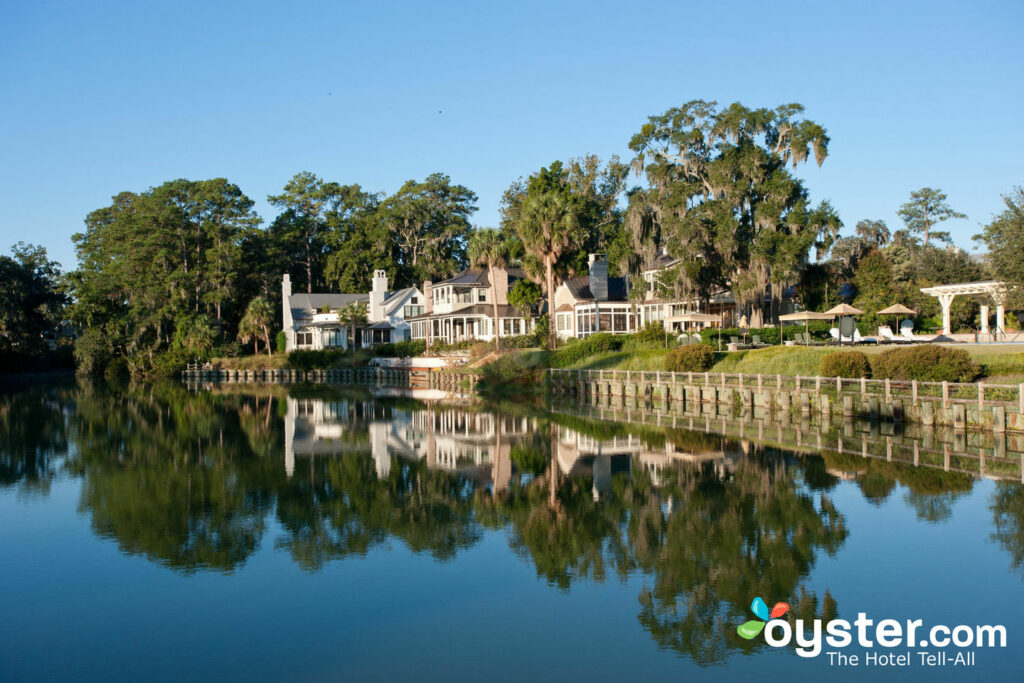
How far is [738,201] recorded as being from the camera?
50.0m

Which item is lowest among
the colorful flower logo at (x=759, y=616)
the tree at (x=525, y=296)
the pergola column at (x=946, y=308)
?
the colorful flower logo at (x=759, y=616)

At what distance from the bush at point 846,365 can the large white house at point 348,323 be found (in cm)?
4685

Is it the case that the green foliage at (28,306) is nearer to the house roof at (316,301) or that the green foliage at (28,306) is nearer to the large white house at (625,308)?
the house roof at (316,301)

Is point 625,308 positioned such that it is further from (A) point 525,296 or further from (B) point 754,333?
(B) point 754,333

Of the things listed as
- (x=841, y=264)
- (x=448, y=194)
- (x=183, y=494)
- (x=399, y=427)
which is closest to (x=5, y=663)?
(x=183, y=494)

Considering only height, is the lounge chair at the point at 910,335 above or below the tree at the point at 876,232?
below

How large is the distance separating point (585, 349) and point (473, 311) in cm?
1725

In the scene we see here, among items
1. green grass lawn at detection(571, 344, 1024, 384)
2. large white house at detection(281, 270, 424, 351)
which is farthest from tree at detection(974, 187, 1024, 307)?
large white house at detection(281, 270, 424, 351)

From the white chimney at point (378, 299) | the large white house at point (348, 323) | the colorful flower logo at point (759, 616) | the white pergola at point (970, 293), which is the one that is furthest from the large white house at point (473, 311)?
the colorful flower logo at point (759, 616)

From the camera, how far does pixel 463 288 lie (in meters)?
64.9

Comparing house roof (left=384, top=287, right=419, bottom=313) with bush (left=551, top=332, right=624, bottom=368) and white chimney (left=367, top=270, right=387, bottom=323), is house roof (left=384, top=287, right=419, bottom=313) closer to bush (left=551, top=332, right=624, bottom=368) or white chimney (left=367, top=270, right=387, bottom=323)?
white chimney (left=367, top=270, right=387, bottom=323)

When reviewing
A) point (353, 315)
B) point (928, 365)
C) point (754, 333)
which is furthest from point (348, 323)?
point (928, 365)

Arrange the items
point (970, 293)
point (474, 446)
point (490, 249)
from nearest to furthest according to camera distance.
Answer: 1. point (474, 446)
2. point (970, 293)
3. point (490, 249)

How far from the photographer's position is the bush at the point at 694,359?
1446 inches
